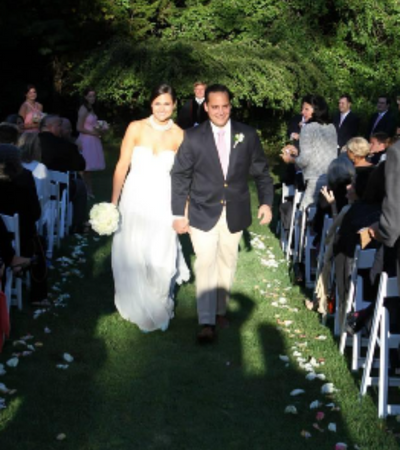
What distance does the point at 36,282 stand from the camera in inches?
282

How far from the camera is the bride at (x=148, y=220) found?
21.5 ft

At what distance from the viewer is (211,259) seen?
20.9 feet

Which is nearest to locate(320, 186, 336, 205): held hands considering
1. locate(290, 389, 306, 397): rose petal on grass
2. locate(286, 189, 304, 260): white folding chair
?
locate(286, 189, 304, 260): white folding chair

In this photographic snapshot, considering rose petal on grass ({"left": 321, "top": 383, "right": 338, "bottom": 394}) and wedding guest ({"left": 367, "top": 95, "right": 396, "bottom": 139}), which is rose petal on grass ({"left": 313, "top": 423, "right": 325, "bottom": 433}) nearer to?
rose petal on grass ({"left": 321, "top": 383, "right": 338, "bottom": 394})

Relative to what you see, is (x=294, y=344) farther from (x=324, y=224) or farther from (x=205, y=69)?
(x=205, y=69)

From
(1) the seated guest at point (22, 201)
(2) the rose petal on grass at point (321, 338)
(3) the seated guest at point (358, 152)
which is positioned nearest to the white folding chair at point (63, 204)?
(1) the seated guest at point (22, 201)

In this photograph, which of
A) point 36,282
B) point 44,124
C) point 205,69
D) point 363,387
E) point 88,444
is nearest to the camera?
point 88,444

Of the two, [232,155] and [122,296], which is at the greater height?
[232,155]

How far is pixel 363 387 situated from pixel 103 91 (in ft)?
56.7

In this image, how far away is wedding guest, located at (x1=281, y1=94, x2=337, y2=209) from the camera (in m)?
8.50

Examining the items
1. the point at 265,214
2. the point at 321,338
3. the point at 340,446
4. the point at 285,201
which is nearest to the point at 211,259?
the point at 265,214

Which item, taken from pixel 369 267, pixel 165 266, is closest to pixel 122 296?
pixel 165 266

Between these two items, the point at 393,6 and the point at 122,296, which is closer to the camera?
the point at 122,296

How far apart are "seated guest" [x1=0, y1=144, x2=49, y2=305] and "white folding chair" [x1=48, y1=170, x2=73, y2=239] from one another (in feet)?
8.15
